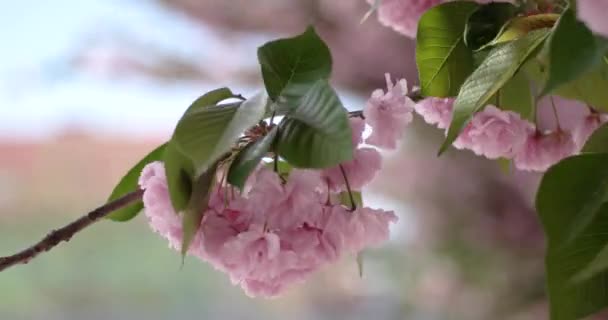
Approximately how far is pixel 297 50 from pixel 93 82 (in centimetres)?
70

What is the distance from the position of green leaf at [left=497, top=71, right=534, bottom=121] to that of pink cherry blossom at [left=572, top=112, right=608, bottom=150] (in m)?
0.04

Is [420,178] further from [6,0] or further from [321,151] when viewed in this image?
[321,151]

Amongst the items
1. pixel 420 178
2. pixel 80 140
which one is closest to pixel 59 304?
pixel 80 140

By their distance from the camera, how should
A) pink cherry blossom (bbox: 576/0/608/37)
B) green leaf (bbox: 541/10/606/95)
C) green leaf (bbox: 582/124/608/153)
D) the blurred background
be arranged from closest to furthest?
green leaf (bbox: 541/10/606/95)
green leaf (bbox: 582/124/608/153)
pink cherry blossom (bbox: 576/0/608/37)
the blurred background

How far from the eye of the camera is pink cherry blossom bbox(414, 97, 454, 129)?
1.56 ft

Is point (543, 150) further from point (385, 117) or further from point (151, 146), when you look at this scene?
point (151, 146)

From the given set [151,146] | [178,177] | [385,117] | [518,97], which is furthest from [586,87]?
[151,146]

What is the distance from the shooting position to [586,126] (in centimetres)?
52

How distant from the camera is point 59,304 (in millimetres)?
1021

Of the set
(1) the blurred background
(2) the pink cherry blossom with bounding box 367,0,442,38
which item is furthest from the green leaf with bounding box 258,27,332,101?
(1) the blurred background

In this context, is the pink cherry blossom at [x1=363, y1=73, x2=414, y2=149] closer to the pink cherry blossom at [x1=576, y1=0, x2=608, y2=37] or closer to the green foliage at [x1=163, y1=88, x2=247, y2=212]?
the green foliage at [x1=163, y1=88, x2=247, y2=212]

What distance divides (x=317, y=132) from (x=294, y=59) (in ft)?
0.23

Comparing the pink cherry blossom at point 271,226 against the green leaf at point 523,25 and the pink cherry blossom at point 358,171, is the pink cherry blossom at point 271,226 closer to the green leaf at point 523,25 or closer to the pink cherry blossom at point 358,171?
the pink cherry blossom at point 358,171

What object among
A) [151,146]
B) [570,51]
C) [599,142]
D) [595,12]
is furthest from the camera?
[151,146]
